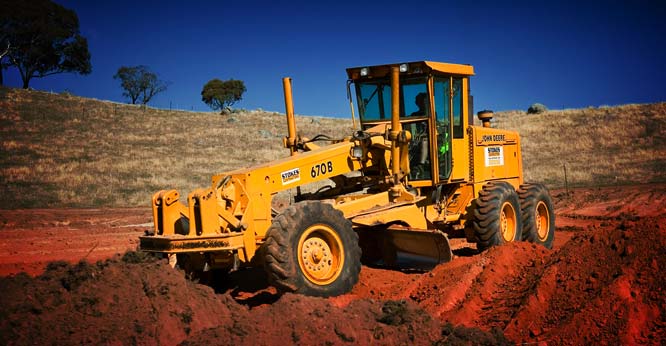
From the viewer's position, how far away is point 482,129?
10.7m

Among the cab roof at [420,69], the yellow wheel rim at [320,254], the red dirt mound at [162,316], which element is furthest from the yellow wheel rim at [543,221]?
Result: the red dirt mound at [162,316]

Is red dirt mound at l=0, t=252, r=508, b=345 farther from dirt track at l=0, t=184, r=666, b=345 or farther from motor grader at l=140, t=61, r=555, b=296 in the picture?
motor grader at l=140, t=61, r=555, b=296

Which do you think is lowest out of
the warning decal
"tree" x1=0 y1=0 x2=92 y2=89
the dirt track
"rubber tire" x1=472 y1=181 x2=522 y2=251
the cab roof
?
the dirt track

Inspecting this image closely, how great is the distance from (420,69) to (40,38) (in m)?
50.5

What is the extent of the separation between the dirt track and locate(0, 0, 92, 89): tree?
4987 centimetres

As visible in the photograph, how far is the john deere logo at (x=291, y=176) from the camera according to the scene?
775 centimetres

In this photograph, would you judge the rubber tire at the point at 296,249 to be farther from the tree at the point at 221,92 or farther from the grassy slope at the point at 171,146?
the tree at the point at 221,92

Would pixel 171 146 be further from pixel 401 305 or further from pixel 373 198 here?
pixel 401 305

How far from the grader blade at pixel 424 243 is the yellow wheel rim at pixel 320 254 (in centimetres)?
169

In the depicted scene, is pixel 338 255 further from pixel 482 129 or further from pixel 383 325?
pixel 482 129

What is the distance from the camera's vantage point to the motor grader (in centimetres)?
689

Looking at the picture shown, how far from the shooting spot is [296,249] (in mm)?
6895

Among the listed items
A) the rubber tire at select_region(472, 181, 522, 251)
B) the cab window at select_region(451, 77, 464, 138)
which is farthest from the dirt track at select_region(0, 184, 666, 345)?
the cab window at select_region(451, 77, 464, 138)

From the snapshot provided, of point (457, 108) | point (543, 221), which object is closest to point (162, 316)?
point (457, 108)
